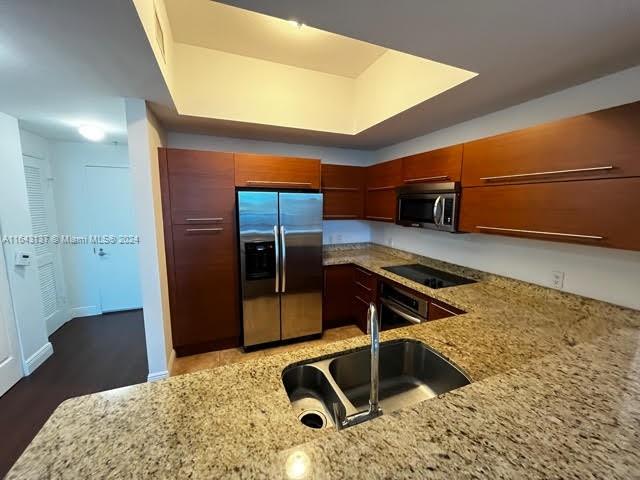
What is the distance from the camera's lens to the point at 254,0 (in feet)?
3.52

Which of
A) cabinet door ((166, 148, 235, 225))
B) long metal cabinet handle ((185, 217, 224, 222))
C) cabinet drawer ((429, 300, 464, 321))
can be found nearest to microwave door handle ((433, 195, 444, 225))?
cabinet drawer ((429, 300, 464, 321))

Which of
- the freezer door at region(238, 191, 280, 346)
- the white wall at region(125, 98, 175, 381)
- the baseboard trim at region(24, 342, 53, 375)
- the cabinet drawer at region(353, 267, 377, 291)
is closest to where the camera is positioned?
the white wall at region(125, 98, 175, 381)

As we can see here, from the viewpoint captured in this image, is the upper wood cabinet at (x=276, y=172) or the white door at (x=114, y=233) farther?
the white door at (x=114, y=233)

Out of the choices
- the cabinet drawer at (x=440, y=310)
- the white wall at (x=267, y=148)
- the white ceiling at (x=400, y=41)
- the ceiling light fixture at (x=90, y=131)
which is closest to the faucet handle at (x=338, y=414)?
the cabinet drawer at (x=440, y=310)

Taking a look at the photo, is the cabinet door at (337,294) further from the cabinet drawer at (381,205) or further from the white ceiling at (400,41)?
the white ceiling at (400,41)

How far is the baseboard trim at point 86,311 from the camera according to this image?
11.5 feet

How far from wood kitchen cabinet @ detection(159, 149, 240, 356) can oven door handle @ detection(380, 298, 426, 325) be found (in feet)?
4.99

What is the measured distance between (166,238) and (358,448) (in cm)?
243

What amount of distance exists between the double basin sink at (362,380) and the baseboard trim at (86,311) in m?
3.92

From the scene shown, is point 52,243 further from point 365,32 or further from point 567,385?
point 567,385

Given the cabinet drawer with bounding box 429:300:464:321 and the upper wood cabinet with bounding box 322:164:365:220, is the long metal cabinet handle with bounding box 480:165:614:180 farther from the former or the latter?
the upper wood cabinet with bounding box 322:164:365:220

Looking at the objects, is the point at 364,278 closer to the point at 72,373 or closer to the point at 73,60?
the point at 73,60

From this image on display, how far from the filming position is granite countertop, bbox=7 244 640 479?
554mm

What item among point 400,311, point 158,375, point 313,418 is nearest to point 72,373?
point 158,375
